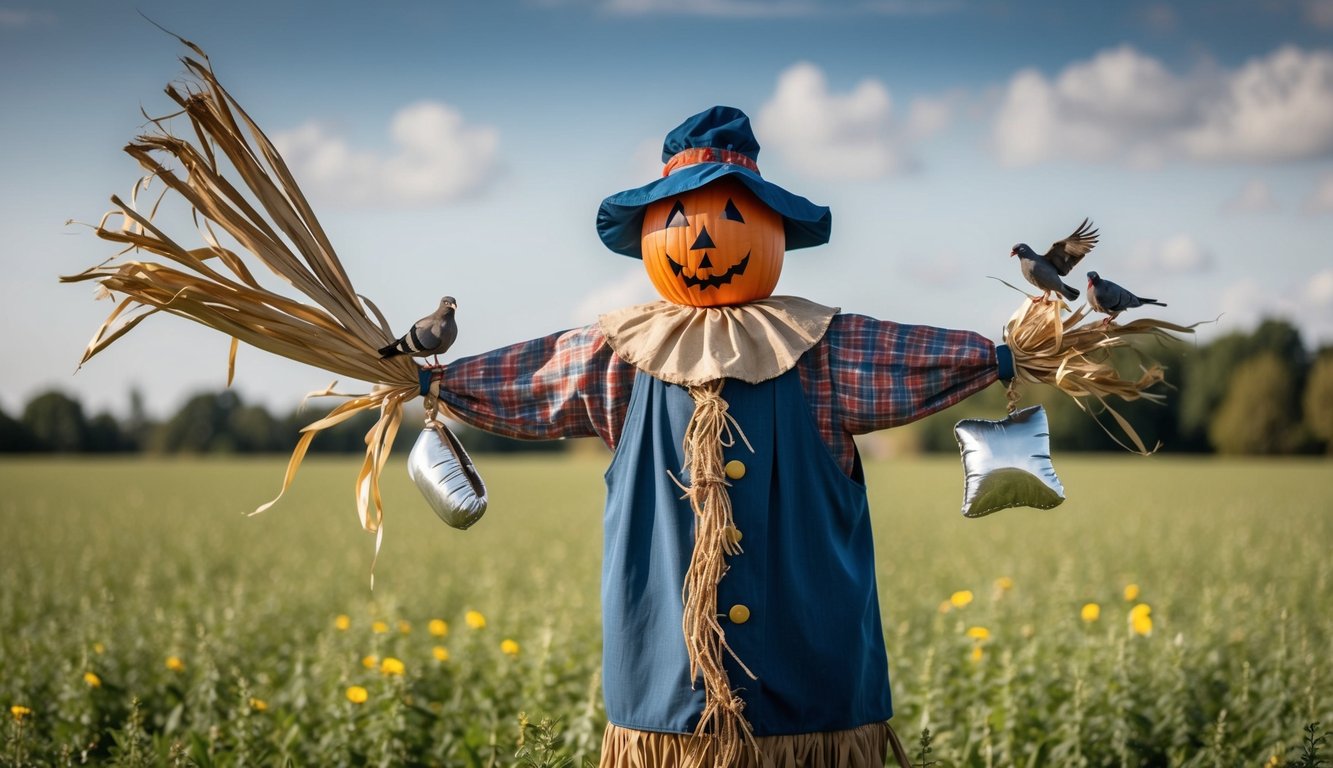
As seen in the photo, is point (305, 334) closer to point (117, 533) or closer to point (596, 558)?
point (596, 558)

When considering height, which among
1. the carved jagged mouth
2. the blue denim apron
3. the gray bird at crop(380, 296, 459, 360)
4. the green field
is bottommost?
the green field

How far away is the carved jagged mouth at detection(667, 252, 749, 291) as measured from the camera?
326 cm

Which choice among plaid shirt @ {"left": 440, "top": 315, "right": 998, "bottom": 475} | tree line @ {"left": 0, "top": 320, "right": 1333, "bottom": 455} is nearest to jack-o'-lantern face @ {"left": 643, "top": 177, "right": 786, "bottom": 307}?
plaid shirt @ {"left": 440, "top": 315, "right": 998, "bottom": 475}

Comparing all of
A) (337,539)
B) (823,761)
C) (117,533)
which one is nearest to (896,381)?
(823,761)

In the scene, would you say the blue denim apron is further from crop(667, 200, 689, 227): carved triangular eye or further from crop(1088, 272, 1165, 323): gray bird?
crop(1088, 272, 1165, 323): gray bird

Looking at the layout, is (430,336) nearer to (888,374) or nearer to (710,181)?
(710,181)

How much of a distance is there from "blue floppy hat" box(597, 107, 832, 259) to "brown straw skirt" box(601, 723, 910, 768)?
1448mm

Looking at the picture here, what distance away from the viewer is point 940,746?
4.23 metres

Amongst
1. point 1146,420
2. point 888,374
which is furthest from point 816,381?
point 1146,420

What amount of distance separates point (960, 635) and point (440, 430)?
3.11m

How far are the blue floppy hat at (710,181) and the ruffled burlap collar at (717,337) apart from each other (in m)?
0.25

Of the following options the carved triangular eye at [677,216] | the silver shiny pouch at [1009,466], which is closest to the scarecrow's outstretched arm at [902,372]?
the silver shiny pouch at [1009,466]

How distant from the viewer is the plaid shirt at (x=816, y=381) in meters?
3.21

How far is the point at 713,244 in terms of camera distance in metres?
3.21
